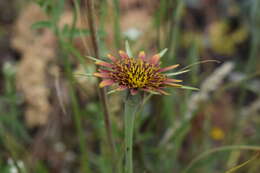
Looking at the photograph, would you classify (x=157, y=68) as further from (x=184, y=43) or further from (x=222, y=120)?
(x=184, y=43)

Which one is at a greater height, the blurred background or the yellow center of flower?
the blurred background

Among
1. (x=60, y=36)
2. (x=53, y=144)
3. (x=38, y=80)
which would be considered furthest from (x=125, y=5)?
(x=60, y=36)

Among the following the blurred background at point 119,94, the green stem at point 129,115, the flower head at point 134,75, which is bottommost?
the green stem at point 129,115

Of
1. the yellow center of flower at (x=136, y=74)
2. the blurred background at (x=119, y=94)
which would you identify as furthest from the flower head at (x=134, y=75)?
the blurred background at (x=119, y=94)

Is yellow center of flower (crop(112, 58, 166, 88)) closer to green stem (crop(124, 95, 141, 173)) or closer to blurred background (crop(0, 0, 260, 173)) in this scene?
green stem (crop(124, 95, 141, 173))

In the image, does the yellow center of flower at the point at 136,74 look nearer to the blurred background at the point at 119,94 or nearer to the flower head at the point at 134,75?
the flower head at the point at 134,75

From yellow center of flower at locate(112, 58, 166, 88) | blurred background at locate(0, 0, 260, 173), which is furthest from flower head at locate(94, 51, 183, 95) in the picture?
blurred background at locate(0, 0, 260, 173)

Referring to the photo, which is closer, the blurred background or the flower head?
the flower head

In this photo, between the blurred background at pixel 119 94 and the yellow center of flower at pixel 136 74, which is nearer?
the yellow center of flower at pixel 136 74

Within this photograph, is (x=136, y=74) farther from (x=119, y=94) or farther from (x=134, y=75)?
(x=119, y=94)
